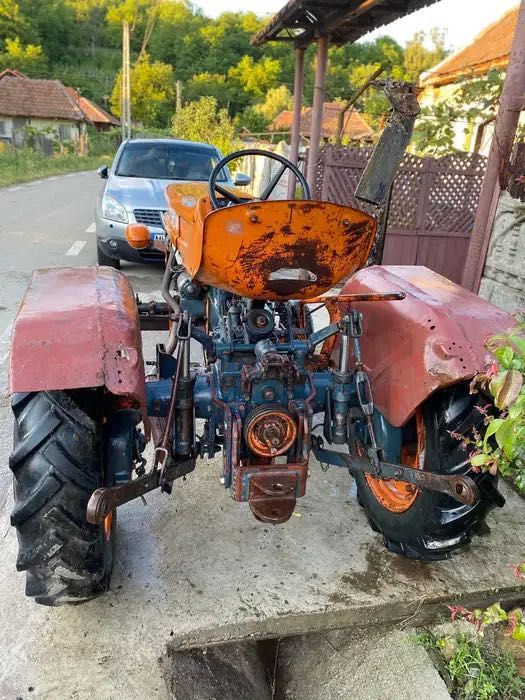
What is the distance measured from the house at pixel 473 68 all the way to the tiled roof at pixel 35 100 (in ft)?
127

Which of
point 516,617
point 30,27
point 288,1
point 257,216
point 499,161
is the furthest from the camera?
point 30,27

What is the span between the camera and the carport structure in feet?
23.3

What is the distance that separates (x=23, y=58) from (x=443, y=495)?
77745mm

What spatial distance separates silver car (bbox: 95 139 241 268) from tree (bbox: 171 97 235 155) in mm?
13432

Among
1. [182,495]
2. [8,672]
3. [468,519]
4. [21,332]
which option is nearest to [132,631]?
[8,672]

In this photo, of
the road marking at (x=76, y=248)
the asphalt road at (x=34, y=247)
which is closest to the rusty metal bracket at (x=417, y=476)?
the asphalt road at (x=34, y=247)

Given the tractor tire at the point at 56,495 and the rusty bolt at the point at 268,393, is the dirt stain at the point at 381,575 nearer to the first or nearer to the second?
the rusty bolt at the point at 268,393

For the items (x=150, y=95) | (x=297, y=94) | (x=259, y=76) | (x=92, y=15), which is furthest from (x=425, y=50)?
(x=92, y=15)

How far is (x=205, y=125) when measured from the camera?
22.9 meters

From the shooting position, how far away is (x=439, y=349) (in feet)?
7.39

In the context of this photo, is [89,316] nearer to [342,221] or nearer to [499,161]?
[342,221]

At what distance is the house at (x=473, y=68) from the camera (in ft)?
41.4

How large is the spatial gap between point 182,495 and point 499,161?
3180mm

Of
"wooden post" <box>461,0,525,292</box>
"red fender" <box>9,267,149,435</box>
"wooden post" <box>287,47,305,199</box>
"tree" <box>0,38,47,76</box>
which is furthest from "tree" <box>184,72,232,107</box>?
"red fender" <box>9,267,149,435</box>
